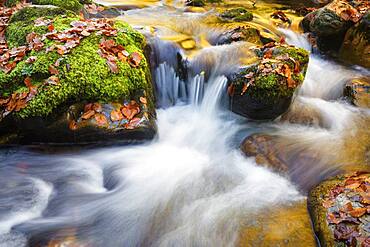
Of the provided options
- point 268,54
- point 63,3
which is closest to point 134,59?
point 268,54

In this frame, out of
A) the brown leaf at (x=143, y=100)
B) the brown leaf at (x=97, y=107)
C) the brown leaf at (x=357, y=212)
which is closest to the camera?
the brown leaf at (x=357, y=212)

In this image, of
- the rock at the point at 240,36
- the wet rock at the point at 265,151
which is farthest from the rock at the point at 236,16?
the wet rock at the point at 265,151

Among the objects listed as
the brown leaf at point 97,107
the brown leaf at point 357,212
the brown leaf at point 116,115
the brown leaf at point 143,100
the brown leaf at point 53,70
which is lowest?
the brown leaf at point 357,212

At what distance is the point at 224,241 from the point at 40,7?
5.78 meters

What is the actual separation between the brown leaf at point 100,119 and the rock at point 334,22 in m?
6.50

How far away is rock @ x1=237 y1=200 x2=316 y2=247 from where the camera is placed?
347cm

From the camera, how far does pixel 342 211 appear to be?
11.5 ft

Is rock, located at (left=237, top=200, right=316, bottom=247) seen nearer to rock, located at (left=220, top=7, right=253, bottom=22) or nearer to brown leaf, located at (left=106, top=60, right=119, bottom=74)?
brown leaf, located at (left=106, top=60, right=119, bottom=74)

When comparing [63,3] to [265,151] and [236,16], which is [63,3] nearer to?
[236,16]

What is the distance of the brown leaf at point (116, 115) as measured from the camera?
4.79m

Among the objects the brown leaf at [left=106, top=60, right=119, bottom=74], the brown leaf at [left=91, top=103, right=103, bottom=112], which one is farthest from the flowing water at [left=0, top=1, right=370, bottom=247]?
the brown leaf at [left=106, top=60, right=119, bottom=74]

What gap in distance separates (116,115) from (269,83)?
2634 millimetres

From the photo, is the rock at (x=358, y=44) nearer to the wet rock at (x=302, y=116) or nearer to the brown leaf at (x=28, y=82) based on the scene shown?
the wet rock at (x=302, y=116)

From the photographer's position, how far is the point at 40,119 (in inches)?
177
